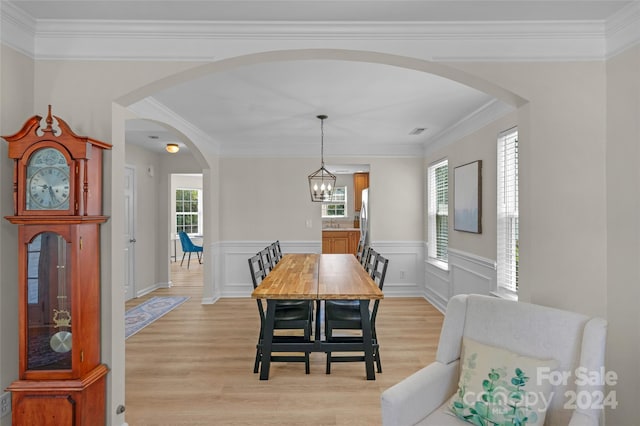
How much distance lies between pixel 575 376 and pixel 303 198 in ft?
15.0

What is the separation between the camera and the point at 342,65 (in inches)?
107

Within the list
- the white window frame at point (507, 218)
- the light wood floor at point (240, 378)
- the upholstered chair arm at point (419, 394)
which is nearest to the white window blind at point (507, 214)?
the white window frame at point (507, 218)

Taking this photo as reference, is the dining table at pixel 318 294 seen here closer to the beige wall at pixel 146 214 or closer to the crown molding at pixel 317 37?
the crown molding at pixel 317 37

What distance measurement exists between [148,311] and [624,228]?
5.18 meters

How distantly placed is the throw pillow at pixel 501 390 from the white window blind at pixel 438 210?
3.39 meters

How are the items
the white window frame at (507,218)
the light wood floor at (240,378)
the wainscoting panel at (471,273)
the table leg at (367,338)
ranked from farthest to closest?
1. the wainscoting panel at (471,273)
2. the white window frame at (507,218)
3. the table leg at (367,338)
4. the light wood floor at (240,378)

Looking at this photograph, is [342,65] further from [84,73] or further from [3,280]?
[3,280]

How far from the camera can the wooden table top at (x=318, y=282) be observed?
2646 millimetres

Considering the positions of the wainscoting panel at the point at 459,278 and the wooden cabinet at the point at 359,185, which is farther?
the wooden cabinet at the point at 359,185

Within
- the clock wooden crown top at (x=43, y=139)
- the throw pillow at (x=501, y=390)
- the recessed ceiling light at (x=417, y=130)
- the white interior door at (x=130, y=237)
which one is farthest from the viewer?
the white interior door at (x=130, y=237)

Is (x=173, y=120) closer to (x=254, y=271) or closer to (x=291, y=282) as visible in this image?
(x=254, y=271)

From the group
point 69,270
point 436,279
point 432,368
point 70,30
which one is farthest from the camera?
point 436,279

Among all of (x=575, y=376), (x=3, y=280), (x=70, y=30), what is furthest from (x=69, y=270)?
(x=575, y=376)

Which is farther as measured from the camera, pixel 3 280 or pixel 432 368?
pixel 3 280
